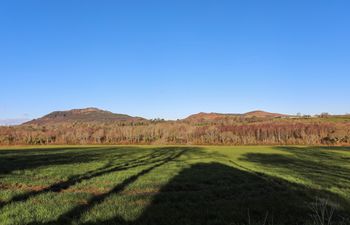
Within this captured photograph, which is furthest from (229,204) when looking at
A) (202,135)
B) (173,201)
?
(202,135)

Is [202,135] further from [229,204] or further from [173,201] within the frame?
[229,204]

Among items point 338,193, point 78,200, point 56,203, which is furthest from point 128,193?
point 338,193

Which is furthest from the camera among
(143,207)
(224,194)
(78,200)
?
(224,194)

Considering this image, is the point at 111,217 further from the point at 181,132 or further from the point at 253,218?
the point at 181,132

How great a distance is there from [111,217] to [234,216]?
337 cm

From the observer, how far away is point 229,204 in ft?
33.4

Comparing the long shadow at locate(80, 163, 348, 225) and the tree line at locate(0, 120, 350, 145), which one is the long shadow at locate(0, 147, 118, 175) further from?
the tree line at locate(0, 120, 350, 145)

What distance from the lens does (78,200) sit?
10.6 m

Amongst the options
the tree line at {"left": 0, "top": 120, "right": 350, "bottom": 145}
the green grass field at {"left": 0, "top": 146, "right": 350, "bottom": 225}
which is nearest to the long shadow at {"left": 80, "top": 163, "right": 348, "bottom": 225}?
the green grass field at {"left": 0, "top": 146, "right": 350, "bottom": 225}

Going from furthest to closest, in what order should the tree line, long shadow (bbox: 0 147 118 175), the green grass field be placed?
the tree line < long shadow (bbox: 0 147 118 175) < the green grass field

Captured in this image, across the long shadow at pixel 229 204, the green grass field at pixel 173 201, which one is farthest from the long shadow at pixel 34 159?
the long shadow at pixel 229 204

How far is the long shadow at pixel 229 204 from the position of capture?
328 inches

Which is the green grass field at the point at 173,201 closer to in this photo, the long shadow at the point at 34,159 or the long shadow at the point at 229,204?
the long shadow at the point at 229,204

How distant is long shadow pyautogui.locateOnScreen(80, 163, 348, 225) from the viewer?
834cm
